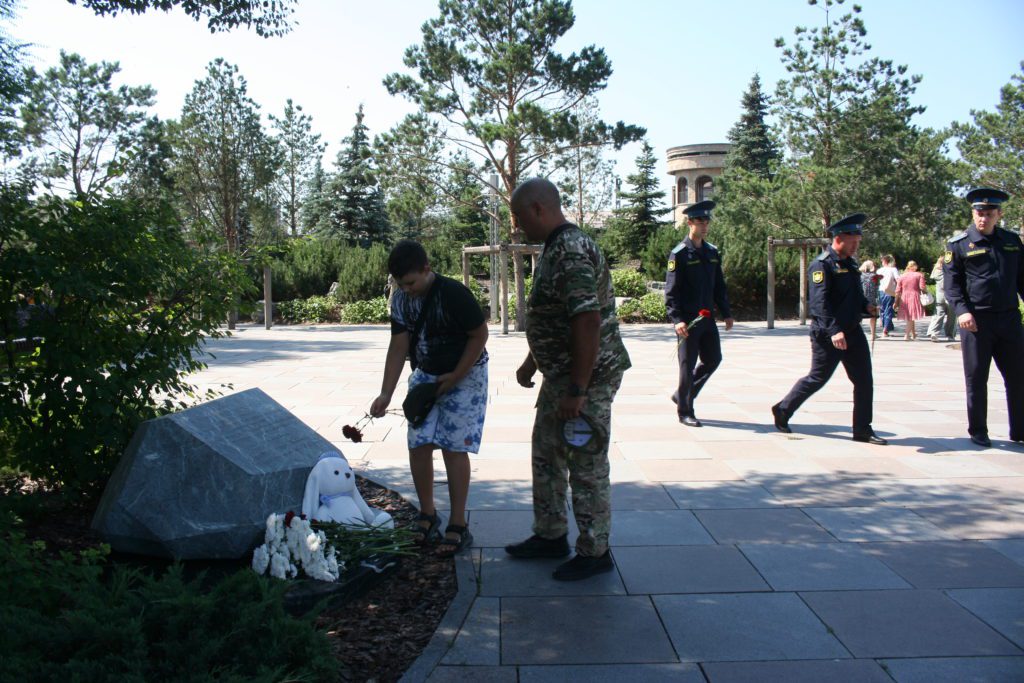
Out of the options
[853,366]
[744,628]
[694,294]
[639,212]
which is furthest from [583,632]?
[639,212]

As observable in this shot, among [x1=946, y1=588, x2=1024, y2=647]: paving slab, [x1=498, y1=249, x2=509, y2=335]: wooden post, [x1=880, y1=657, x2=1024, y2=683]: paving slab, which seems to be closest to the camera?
[x1=880, y1=657, x2=1024, y2=683]: paving slab

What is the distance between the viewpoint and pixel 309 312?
25000mm

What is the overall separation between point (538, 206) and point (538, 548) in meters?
1.74

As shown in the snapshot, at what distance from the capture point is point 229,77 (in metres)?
22.4

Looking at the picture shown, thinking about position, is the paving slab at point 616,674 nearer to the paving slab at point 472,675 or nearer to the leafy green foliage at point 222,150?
the paving slab at point 472,675

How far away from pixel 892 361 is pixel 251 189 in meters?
17.9

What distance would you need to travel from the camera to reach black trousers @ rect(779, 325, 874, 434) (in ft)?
21.4

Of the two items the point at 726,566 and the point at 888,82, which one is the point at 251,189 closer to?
the point at 888,82

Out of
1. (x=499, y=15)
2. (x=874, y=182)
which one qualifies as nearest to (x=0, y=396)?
(x=499, y=15)

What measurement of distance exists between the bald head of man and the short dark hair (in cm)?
59

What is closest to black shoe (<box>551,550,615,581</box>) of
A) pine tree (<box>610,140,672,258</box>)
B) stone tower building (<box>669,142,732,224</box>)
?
pine tree (<box>610,140,672,258</box>)

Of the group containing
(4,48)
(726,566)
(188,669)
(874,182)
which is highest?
(874,182)

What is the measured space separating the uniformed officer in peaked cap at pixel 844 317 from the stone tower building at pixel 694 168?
176ft

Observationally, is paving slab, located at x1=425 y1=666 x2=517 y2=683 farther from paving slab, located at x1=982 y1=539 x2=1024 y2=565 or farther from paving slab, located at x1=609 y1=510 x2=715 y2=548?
paving slab, located at x1=982 y1=539 x2=1024 y2=565
